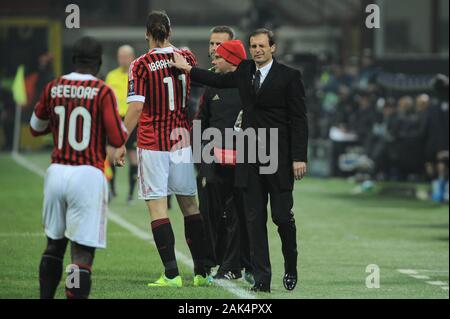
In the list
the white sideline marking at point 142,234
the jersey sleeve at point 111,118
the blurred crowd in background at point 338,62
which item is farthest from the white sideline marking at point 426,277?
the jersey sleeve at point 111,118

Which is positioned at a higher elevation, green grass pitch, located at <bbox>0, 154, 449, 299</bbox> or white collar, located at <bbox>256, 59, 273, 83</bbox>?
white collar, located at <bbox>256, 59, 273, 83</bbox>

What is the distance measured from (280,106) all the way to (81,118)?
115 inches

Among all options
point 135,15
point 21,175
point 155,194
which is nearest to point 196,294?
point 155,194

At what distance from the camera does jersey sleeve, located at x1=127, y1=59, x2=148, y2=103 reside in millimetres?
12062

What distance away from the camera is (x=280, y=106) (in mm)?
12344

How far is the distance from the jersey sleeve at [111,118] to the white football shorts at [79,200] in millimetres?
280

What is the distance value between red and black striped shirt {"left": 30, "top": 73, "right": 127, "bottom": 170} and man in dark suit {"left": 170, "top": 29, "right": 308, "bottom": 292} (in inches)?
90.9

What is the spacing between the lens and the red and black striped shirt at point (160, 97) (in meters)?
12.1

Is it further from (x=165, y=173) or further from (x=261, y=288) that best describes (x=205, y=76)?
(x=261, y=288)

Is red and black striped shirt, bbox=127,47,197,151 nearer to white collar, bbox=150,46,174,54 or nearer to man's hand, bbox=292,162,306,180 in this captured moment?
white collar, bbox=150,46,174,54

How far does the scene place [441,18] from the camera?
4428cm

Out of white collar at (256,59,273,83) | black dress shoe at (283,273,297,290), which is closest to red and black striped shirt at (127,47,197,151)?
white collar at (256,59,273,83)

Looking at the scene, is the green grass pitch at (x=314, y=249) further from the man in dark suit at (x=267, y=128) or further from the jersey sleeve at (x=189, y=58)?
the jersey sleeve at (x=189, y=58)
